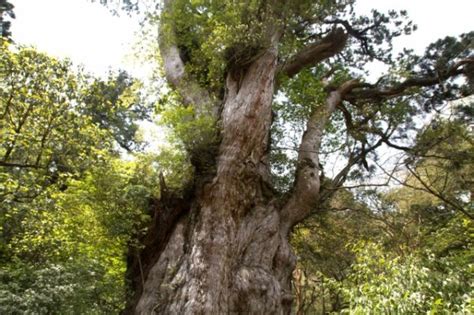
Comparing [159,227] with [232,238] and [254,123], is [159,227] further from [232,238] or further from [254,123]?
[254,123]

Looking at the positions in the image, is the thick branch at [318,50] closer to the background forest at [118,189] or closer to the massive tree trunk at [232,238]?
the background forest at [118,189]

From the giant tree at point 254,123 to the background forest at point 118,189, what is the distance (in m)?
0.13

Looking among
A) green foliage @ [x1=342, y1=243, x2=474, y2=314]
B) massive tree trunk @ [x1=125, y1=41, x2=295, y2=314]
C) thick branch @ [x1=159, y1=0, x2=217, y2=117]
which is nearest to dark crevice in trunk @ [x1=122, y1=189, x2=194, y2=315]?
massive tree trunk @ [x1=125, y1=41, x2=295, y2=314]

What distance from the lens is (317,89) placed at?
812cm

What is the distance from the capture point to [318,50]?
857 centimetres

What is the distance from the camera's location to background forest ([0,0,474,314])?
492cm

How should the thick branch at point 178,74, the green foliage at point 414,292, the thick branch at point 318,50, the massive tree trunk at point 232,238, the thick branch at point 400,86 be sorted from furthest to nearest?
the thick branch at point 318,50
the thick branch at point 400,86
the thick branch at point 178,74
the massive tree trunk at point 232,238
the green foliage at point 414,292

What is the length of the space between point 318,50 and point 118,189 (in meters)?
5.75

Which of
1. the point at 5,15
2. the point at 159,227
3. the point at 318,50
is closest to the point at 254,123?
the point at 159,227

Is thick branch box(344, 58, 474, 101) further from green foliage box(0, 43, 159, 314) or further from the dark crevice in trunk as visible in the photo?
green foliage box(0, 43, 159, 314)

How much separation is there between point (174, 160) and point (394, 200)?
7319 mm

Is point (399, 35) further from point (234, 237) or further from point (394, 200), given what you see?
point (234, 237)

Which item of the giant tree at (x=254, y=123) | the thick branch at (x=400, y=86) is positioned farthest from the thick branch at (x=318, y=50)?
the thick branch at (x=400, y=86)

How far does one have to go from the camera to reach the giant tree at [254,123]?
502 centimetres
